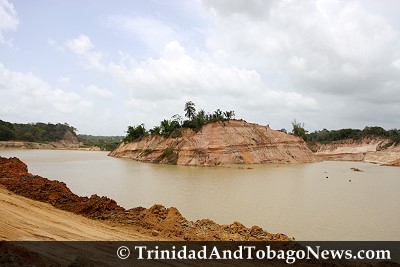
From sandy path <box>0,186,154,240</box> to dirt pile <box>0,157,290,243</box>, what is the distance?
22.4 inches

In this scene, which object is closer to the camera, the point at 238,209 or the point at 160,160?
the point at 238,209

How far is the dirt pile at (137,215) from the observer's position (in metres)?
9.93

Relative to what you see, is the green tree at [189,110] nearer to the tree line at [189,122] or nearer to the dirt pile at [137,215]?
the tree line at [189,122]

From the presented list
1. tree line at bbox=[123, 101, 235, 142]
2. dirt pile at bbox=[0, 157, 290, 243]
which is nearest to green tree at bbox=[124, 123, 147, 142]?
tree line at bbox=[123, 101, 235, 142]

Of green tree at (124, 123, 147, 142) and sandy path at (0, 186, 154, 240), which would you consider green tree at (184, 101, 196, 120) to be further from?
sandy path at (0, 186, 154, 240)

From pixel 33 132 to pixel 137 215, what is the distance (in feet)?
375

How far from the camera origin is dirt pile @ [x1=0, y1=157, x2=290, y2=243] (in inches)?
391

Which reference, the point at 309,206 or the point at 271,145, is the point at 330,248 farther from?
the point at 271,145

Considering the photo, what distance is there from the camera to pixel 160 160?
160 ft

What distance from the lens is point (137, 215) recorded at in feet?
38.6

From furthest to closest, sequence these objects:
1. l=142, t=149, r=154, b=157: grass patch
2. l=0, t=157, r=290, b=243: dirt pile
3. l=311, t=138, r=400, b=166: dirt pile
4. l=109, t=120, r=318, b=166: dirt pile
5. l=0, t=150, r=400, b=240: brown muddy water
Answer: l=311, t=138, r=400, b=166: dirt pile → l=142, t=149, r=154, b=157: grass patch → l=109, t=120, r=318, b=166: dirt pile → l=0, t=150, r=400, b=240: brown muddy water → l=0, t=157, r=290, b=243: dirt pile

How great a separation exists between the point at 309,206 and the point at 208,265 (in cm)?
1042

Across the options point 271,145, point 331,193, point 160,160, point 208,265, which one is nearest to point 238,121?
point 271,145

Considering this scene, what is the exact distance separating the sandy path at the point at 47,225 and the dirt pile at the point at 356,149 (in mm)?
58250
